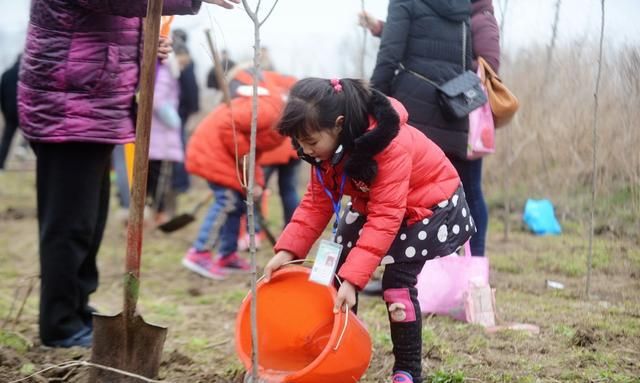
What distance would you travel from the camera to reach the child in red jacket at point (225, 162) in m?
4.65

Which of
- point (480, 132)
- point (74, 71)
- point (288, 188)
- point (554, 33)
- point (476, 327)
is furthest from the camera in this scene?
point (288, 188)

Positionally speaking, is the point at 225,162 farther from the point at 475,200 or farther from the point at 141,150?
the point at 141,150

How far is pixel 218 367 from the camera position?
2.89m

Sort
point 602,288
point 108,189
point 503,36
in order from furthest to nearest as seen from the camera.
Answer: point 503,36, point 602,288, point 108,189

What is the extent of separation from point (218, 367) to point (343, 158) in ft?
3.42

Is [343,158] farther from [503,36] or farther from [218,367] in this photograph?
[503,36]

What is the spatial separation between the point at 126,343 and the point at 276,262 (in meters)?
0.55

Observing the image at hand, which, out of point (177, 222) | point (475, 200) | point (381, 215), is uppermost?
point (381, 215)

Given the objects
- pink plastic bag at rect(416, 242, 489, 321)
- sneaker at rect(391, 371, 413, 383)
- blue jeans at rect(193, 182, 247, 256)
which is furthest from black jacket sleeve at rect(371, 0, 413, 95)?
blue jeans at rect(193, 182, 247, 256)

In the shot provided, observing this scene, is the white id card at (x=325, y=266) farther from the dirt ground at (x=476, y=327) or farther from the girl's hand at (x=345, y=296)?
the dirt ground at (x=476, y=327)

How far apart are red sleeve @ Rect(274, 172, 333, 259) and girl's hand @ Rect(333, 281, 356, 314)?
0.30m

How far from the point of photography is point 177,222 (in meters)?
5.97

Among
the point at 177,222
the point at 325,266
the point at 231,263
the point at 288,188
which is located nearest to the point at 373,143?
the point at 325,266

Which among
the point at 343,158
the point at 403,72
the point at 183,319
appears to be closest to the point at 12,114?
the point at 183,319
